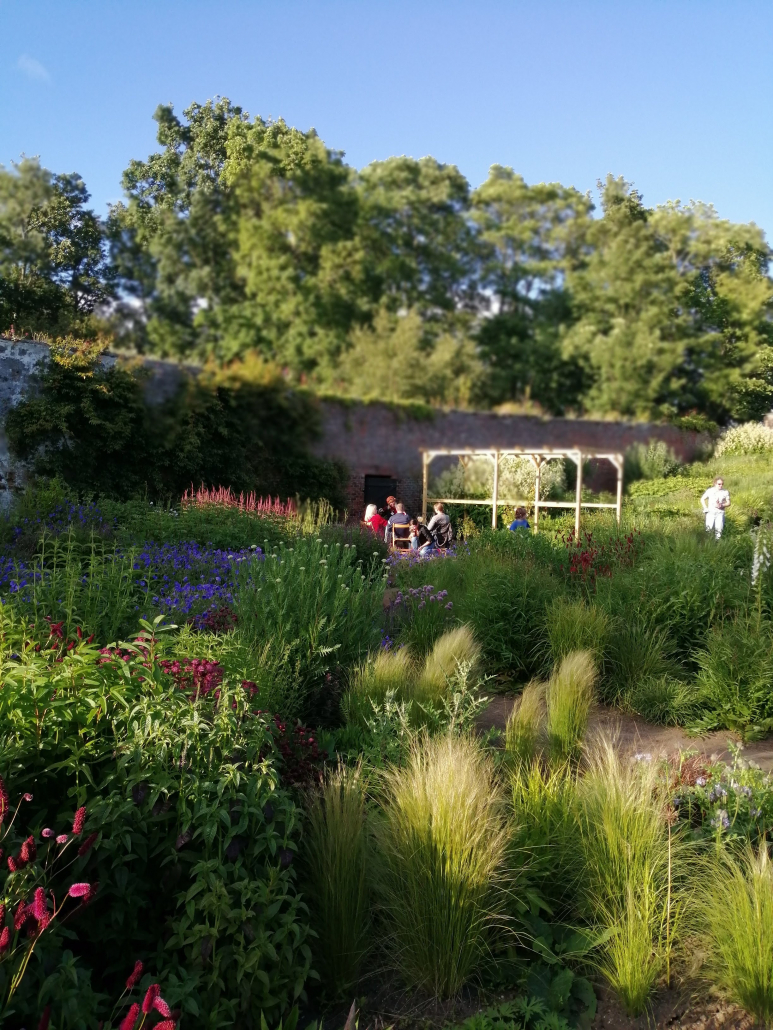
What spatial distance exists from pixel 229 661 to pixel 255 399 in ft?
18.2

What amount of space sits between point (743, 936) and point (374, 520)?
10.0 metres

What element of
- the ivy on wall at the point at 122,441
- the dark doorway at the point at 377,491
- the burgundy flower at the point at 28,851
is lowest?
the burgundy flower at the point at 28,851

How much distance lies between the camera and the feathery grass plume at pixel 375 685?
3.94m

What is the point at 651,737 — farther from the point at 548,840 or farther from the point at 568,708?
the point at 548,840

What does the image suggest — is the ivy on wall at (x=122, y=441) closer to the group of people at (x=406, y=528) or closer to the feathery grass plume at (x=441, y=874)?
the group of people at (x=406, y=528)

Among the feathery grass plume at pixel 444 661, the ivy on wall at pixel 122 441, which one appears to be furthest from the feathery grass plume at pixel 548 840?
the ivy on wall at pixel 122 441

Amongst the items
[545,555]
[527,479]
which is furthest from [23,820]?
[527,479]

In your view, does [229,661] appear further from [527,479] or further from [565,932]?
[527,479]

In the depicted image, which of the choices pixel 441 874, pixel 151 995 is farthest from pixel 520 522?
pixel 151 995

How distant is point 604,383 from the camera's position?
23.7 feet

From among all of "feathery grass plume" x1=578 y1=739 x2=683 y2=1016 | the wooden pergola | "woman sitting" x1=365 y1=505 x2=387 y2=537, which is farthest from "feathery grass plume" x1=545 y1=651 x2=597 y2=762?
"woman sitting" x1=365 y1=505 x2=387 y2=537

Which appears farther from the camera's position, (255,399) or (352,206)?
(255,399)

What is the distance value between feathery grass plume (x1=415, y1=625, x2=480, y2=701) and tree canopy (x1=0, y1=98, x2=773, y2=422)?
201 cm

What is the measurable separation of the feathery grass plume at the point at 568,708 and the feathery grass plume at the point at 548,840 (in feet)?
2.20
